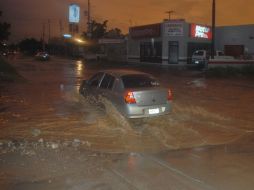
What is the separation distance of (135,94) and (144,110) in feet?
1.71

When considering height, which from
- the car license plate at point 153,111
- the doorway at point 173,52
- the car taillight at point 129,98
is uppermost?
the doorway at point 173,52

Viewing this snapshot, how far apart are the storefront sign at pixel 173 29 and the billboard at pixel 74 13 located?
6041 centimetres

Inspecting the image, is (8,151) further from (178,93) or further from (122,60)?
(122,60)

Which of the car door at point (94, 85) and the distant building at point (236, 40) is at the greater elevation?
the distant building at point (236, 40)

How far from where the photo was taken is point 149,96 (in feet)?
40.0

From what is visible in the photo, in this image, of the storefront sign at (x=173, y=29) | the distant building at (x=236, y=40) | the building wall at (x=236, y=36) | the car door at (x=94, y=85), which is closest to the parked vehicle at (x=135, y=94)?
the car door at (x=94, y=85)

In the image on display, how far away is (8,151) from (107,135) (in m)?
2.79

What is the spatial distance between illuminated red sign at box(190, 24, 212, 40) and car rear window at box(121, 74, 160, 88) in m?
44.3

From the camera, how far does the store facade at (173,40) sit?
5588 cm

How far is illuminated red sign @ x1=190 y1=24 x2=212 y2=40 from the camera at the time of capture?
56.1 meters

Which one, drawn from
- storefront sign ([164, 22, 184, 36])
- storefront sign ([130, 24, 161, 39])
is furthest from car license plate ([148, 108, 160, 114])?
storefront sign ([130, 24, 161, 39])

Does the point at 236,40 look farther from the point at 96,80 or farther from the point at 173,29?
the point at 96,80

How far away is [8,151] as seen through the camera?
30.4ft

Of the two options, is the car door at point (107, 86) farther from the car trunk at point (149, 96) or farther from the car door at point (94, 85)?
the car trunk at point (149, 96)
